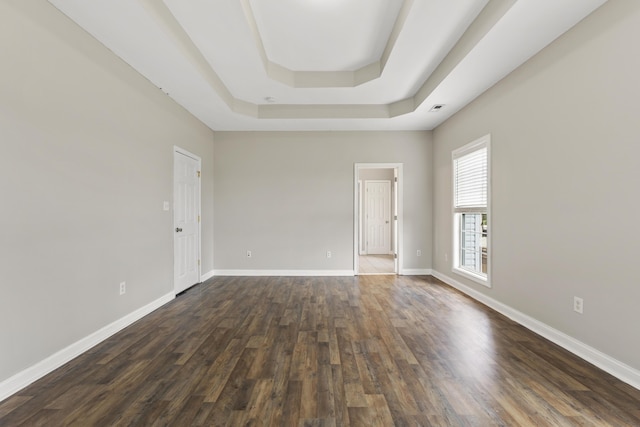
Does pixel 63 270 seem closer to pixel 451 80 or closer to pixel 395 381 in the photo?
pixel 395 381

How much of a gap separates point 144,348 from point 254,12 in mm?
3266

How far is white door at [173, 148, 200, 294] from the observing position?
4070mm

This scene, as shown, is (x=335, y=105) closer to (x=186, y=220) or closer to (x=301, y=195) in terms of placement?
(x=301, y=195)

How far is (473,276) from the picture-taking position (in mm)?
3986

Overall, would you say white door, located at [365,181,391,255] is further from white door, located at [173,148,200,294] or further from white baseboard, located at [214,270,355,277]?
white door, located at [173,148,200,294]

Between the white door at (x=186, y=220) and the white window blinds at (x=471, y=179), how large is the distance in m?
4.22

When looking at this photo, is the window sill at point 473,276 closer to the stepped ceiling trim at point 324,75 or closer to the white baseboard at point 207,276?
the stepped ceiling trim at point 324,75

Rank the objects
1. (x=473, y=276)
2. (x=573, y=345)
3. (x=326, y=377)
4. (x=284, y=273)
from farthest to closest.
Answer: (x=284, y=273) < (x=473, y=276) < (x=573, y=345) < (x=326, y=377)

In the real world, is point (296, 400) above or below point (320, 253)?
below

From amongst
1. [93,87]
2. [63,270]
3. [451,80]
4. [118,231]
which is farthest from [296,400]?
[451,80]

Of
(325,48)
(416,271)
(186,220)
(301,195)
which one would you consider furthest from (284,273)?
(325,48)

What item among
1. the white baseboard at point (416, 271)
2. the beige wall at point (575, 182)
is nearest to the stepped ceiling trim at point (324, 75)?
the beige wall at point (575, 182)

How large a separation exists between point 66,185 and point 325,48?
2904 mm

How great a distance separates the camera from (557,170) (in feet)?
8.42
